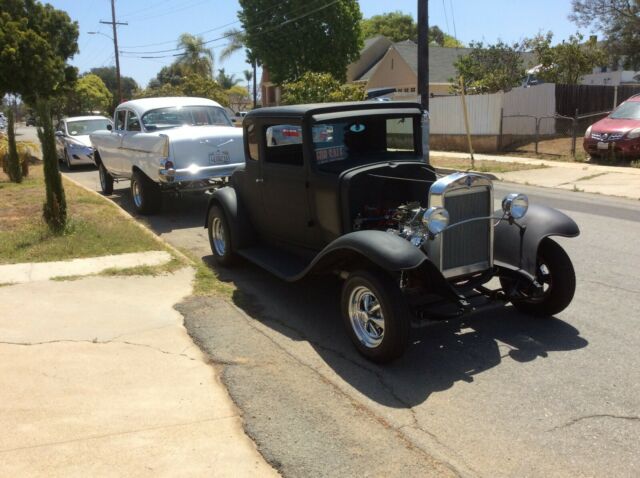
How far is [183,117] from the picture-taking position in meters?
10.8

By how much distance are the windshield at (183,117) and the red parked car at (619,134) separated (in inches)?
416

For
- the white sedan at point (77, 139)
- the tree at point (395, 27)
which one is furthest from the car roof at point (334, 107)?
the tree at point (395, 27)

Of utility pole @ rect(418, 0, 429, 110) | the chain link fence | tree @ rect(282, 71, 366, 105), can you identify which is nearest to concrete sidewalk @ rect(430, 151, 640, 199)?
the chain link fence

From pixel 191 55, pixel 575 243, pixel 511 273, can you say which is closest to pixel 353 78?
pixel 191 55

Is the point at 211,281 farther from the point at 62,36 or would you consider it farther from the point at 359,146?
the point at 62,36

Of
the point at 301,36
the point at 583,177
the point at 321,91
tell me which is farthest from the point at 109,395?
the point at 301,36

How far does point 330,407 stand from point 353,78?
45575 mm

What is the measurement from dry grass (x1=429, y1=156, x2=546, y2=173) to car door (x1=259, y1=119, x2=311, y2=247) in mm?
10669

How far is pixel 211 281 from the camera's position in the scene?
21.2 ft

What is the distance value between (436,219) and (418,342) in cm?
105

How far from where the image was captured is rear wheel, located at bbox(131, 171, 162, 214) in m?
10.2

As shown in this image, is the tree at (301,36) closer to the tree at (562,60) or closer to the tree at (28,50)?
the tree at (562,60)

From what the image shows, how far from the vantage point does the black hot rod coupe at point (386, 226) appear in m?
4.32

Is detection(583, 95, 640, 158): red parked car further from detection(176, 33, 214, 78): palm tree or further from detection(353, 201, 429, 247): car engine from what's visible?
detection(176, 33, 214, 78): palm tree
